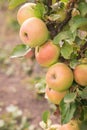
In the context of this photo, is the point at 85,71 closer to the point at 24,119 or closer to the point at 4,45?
the point at 24,119

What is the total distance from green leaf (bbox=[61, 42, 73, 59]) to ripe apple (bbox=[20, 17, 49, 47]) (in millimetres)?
66

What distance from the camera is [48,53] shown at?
133 cm

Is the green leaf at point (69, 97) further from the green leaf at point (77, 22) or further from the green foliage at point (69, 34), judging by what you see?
the green leaf at point (77, 22)

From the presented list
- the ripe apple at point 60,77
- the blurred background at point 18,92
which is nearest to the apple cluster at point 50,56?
the ripe apple at point 60,77

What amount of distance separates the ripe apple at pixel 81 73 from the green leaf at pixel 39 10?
0.70ft

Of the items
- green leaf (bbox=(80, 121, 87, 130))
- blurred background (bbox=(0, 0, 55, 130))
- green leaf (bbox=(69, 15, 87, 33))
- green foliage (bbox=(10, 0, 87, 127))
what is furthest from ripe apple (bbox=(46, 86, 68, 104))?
blurred background (bbox=(0, 0, 55, 130))

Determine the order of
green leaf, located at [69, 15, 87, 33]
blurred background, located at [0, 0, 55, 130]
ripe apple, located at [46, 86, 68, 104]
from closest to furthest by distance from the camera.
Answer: green leaf, located at [69, 15, 87, 33] < ripe apple, located at [46, 86, 68, 104] < blurred background, located at [0, 0, 55, 130]

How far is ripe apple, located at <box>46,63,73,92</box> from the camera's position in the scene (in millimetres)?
1322

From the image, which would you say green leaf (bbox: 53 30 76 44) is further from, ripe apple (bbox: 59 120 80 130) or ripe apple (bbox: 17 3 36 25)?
ripe apple (bbox: 59 120 80 130)

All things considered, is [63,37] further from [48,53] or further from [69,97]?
[69,97]

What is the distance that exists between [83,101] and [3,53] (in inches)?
115

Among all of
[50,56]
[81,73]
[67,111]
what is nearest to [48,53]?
[50,56]

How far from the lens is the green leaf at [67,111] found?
1391 millimetres

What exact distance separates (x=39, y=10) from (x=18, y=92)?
2192 mm
